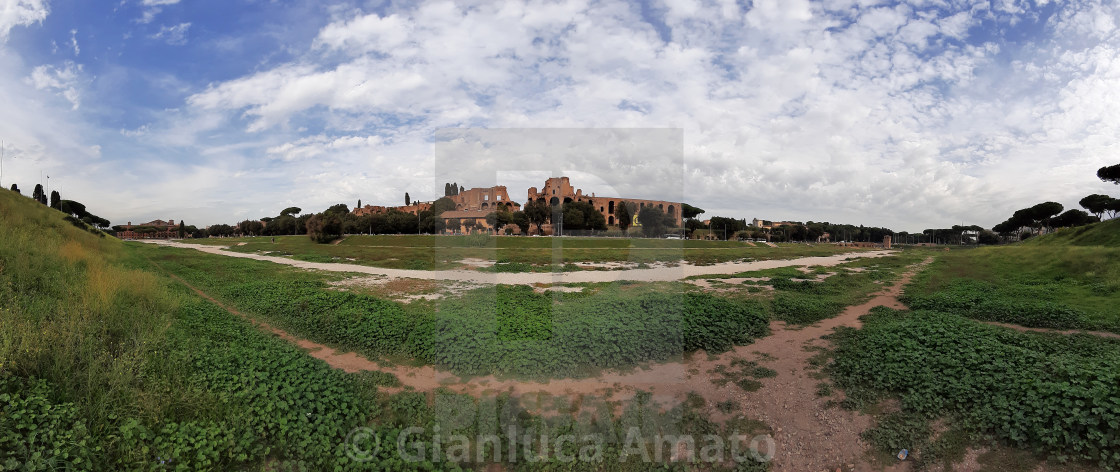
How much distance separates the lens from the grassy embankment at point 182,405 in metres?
3.94

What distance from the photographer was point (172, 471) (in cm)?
388

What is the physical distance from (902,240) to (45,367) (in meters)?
121

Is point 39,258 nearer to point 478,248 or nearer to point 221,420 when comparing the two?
point 221,420

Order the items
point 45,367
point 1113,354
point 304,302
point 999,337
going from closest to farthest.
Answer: point 45,367, point 1113,354, point 999,337, point 304,302

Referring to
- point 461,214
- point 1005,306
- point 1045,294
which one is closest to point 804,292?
point 1005,306

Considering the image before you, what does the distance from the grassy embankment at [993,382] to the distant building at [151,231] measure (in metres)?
119

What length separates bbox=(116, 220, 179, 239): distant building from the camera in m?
88.8

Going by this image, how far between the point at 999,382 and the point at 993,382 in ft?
0.34

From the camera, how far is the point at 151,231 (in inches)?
3644

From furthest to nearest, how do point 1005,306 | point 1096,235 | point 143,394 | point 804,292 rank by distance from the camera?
point 1096,235 < point 804,292 < point 1005,306 < point 143,394

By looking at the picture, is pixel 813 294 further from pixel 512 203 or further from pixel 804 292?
pixel 512 203

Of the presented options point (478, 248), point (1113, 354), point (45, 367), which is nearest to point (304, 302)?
point (45, 367)

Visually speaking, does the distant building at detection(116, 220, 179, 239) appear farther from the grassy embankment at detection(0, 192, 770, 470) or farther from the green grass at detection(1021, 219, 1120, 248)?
the green grass at detection(1021, 219, 1120, 248)

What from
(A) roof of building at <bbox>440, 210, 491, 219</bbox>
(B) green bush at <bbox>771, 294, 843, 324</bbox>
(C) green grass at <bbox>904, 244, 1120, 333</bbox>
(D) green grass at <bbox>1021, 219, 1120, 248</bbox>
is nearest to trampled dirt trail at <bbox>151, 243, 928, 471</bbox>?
(B) green bush at <bbox>771, 294, 843, 324</bbox>
